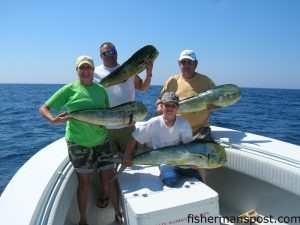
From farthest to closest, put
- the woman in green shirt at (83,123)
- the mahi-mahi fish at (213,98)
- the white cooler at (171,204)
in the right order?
the mahi-mahi fish at (213,98), the woman in green shirt at (83,123), the white cooler at (171,204)

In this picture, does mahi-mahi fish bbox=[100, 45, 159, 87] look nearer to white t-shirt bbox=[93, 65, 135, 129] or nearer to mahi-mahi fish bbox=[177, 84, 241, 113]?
white t-shirt bbox=[93, 65, 135, 129]

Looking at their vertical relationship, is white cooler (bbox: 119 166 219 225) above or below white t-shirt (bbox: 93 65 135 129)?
below

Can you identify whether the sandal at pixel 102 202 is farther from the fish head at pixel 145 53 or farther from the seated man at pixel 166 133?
the fish head at pixel 145 53

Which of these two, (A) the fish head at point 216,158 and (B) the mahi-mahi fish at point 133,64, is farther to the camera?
(B) the mahi-mahi fish at point 133,64

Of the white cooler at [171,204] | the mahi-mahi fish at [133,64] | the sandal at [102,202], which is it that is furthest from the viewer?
the sandal at [102,202]

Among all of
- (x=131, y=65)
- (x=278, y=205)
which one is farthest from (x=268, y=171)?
(x=131, y=65)

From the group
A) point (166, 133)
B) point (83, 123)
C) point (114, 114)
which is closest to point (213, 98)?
point (166, 133)

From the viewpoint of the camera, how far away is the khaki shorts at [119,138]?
3244 millimetres

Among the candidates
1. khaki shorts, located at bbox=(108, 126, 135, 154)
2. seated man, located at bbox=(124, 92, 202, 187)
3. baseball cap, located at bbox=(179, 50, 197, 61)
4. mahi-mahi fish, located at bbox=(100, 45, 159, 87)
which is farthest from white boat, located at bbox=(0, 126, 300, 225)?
baseball cap, located at bbox=(179, 50, 197, 61)

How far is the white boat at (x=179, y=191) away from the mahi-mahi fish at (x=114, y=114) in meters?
0.54

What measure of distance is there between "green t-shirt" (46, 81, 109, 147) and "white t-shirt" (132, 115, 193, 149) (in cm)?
40

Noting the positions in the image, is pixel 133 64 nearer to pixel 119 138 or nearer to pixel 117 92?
pixel 117 92

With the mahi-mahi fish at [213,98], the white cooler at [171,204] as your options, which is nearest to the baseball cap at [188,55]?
the mahi-mahi fish at [213,98]

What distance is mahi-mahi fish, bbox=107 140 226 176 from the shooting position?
262 cm
